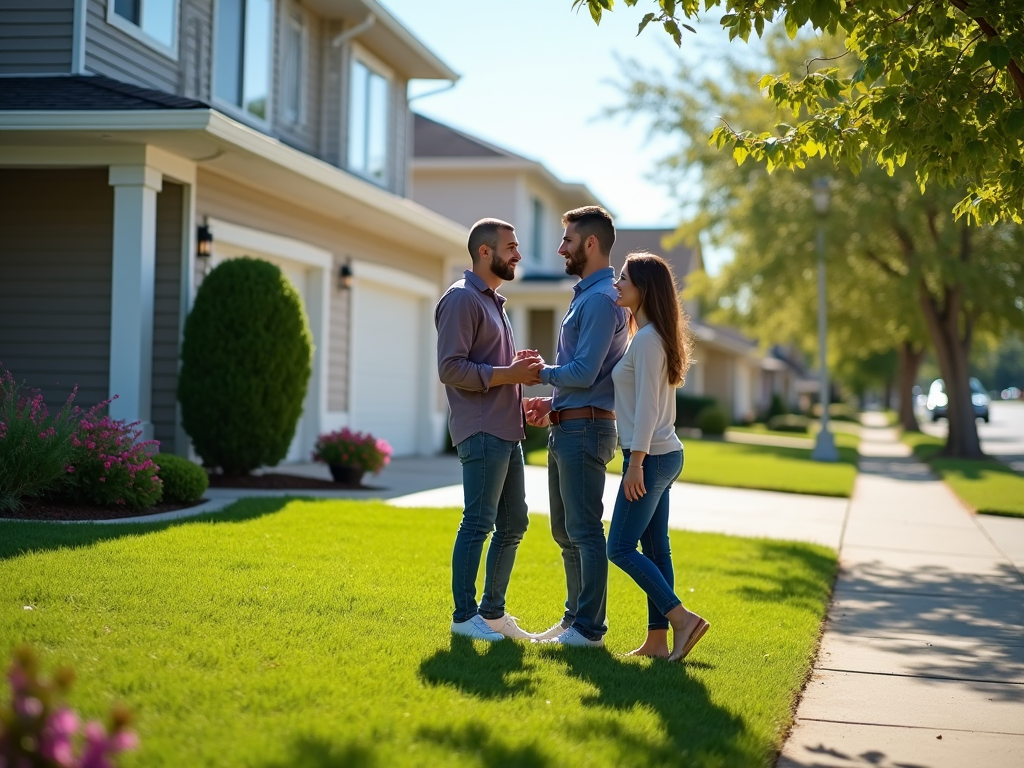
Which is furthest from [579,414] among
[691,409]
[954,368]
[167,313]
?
[691,409]

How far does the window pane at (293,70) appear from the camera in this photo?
1470cm

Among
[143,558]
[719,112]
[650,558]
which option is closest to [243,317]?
[143,558]

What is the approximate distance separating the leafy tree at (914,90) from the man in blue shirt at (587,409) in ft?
5.29

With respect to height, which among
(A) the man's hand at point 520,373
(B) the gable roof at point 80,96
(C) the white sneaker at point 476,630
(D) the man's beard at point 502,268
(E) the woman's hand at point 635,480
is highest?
(B) the gable roof at point 80,96

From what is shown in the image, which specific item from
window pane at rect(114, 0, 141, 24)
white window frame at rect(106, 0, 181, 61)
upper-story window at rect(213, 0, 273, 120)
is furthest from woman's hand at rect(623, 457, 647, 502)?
upper-story window at rect(213, 0, 273, 120)

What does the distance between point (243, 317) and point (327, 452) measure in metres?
2.01

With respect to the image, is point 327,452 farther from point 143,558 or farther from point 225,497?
point 143,558

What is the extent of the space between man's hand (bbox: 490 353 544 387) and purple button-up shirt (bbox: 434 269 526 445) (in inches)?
1.5

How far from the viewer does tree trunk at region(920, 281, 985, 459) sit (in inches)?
929

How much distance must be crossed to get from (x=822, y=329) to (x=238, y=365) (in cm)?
1407

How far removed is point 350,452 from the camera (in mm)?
11742

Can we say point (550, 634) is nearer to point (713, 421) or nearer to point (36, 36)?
point (36, 36)

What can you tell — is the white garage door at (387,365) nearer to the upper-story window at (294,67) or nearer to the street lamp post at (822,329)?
the upper-story window at (294,67)

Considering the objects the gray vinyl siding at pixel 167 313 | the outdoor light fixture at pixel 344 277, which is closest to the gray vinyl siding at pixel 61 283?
the gray vinyl siding at pixel 167 313
